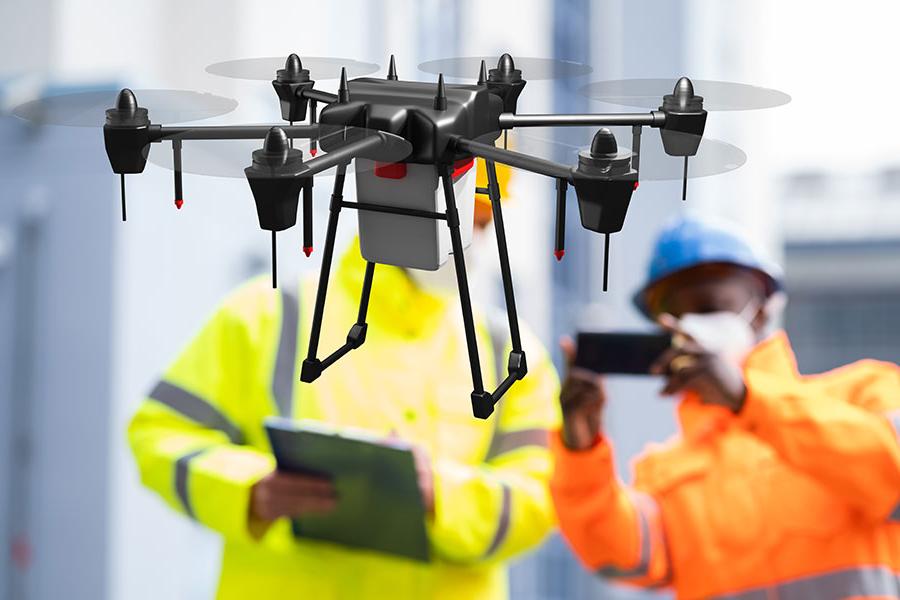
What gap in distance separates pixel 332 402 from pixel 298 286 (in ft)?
0.54

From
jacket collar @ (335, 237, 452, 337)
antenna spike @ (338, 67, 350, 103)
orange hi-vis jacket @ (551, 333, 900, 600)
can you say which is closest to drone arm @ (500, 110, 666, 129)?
antenna spike @ (338, 67, 350, 103)

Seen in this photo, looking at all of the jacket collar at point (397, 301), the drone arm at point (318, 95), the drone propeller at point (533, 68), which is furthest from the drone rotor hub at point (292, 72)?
the jacket collar at point (397, 301)

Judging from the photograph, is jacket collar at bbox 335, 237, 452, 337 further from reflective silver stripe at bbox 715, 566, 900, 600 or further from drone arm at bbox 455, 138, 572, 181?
drone arm at bbox 455, 138, 572, 181

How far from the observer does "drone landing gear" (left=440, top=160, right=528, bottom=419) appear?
0.75 metres

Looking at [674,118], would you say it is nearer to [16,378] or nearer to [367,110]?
[367,110]

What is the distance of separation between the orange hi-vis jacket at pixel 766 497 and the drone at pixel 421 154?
844 millimetres

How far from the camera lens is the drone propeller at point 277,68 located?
0.99 meters

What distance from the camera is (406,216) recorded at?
77cm

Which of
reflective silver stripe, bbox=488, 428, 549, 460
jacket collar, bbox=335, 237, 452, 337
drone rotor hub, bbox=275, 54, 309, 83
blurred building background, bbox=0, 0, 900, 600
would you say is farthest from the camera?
blurred building background, bbox=0, 0, 900, 600

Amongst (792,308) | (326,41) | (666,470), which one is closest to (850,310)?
(792,308)

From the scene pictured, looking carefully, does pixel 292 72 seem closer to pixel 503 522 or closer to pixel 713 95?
pixel 713 95

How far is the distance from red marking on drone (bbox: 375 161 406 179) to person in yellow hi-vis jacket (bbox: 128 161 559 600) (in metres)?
0.85

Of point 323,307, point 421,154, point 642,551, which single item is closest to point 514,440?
point 642,551

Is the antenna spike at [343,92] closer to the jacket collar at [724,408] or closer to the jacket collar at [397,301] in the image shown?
the jacket collar at [397,301]
